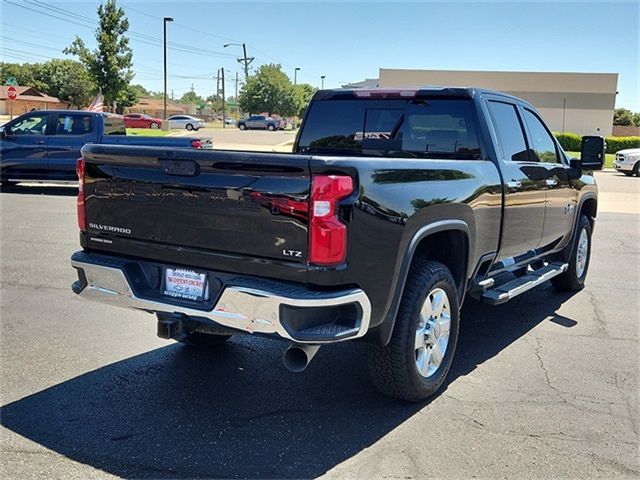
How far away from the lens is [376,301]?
3.50 meters

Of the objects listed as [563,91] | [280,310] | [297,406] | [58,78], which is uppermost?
[58,78]

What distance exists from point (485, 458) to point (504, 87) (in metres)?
54.4

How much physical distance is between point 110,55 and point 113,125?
26.4m

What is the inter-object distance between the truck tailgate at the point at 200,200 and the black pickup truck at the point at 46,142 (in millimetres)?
10643

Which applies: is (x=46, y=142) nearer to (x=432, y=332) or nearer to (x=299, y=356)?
(x=432, y=332)

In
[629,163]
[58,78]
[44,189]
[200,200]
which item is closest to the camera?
[200,200]

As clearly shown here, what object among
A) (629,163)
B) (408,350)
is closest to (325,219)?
(408,350)

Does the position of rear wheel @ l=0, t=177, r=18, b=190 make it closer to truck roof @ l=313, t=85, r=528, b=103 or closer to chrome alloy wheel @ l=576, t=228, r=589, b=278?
truck roof @ l=313, t=85, r=528, b=103

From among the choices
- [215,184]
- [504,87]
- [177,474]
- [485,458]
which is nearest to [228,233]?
[215,184]

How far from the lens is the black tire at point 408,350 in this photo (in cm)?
381

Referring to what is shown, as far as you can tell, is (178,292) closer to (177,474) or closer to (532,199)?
(177,474)

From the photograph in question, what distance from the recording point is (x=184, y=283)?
366cm

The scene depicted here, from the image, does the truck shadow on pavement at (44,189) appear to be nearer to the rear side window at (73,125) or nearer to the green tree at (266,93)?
the rear side window at (73,125)

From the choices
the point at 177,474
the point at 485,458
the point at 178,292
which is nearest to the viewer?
the point at 177,474
